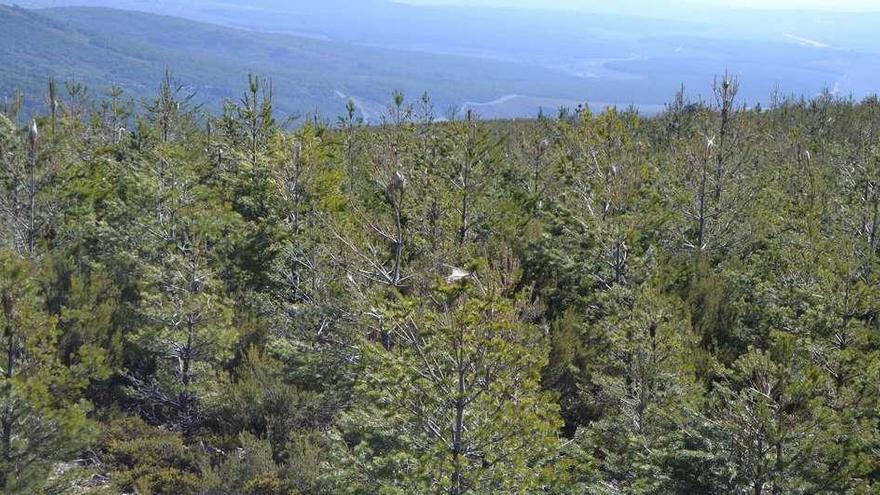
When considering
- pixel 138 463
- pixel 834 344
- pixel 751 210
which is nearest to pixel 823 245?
pixel 834 344

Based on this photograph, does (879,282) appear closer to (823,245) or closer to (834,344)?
(823,245)

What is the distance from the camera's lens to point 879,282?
11.0m

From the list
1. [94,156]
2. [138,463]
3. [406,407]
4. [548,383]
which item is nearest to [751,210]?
[548,383]

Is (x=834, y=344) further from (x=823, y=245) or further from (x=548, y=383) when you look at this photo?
(x=548, y=383)

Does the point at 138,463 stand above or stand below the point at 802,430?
below

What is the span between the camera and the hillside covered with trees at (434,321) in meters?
6.97

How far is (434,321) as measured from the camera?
7.05 meters

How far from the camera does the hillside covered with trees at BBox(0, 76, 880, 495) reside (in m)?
6.97

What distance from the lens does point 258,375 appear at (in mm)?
12195

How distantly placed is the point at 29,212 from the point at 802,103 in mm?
42779

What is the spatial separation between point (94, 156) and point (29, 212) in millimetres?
6272

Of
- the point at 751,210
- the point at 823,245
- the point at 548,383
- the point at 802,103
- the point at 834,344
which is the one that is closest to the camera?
the point at 834,344

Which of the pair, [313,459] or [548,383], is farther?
[548,383]

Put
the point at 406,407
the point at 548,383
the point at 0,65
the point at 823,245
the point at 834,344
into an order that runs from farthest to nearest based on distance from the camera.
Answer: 1. the point at 0,65
2. the point at 548,383
3. the point at 823,245
4. the point at 834,344
5. the point at 406,407
